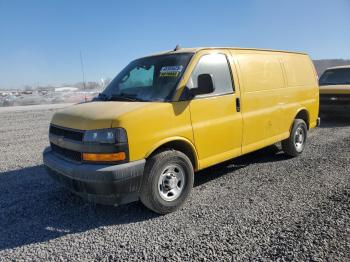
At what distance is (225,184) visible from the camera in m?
5.15

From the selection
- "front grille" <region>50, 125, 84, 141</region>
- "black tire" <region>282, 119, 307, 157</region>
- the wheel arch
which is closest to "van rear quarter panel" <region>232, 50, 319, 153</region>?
"black tire" <region>282, 119, 307, 157</region>

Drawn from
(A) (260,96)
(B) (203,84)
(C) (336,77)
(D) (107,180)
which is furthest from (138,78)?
(C) (336,77)

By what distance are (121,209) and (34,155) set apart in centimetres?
399

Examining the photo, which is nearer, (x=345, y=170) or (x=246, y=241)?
(x=246, y=241)

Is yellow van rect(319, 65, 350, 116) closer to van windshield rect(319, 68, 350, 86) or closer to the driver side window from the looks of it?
van windshield rect(319, 68, 350, 86)

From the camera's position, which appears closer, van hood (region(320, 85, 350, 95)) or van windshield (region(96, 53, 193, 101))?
van windshield (region(96, 53, 193, 101))

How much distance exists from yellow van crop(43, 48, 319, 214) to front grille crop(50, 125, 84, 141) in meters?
0.01

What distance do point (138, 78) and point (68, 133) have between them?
1.41 m

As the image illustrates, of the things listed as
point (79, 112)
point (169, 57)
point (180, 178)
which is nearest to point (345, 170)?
point (180, 178)

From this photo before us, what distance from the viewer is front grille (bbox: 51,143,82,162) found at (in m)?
3.95

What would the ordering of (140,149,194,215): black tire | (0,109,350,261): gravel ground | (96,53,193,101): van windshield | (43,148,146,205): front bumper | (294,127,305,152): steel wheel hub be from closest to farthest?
(0,109,350,261): gravel ground, (43,148,146,205): front bumper, (140,149,194,215): black tire, (96,53,193,101): van windshield, (294,127,305,152): steel wheel hub

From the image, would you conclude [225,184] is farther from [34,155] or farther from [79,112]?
[34,155]

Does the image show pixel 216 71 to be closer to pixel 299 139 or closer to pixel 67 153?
pixel 67 153

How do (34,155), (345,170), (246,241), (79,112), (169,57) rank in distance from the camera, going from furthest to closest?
(34,155) < (345,170) < (169,57) < (79,112) < (246,241)
